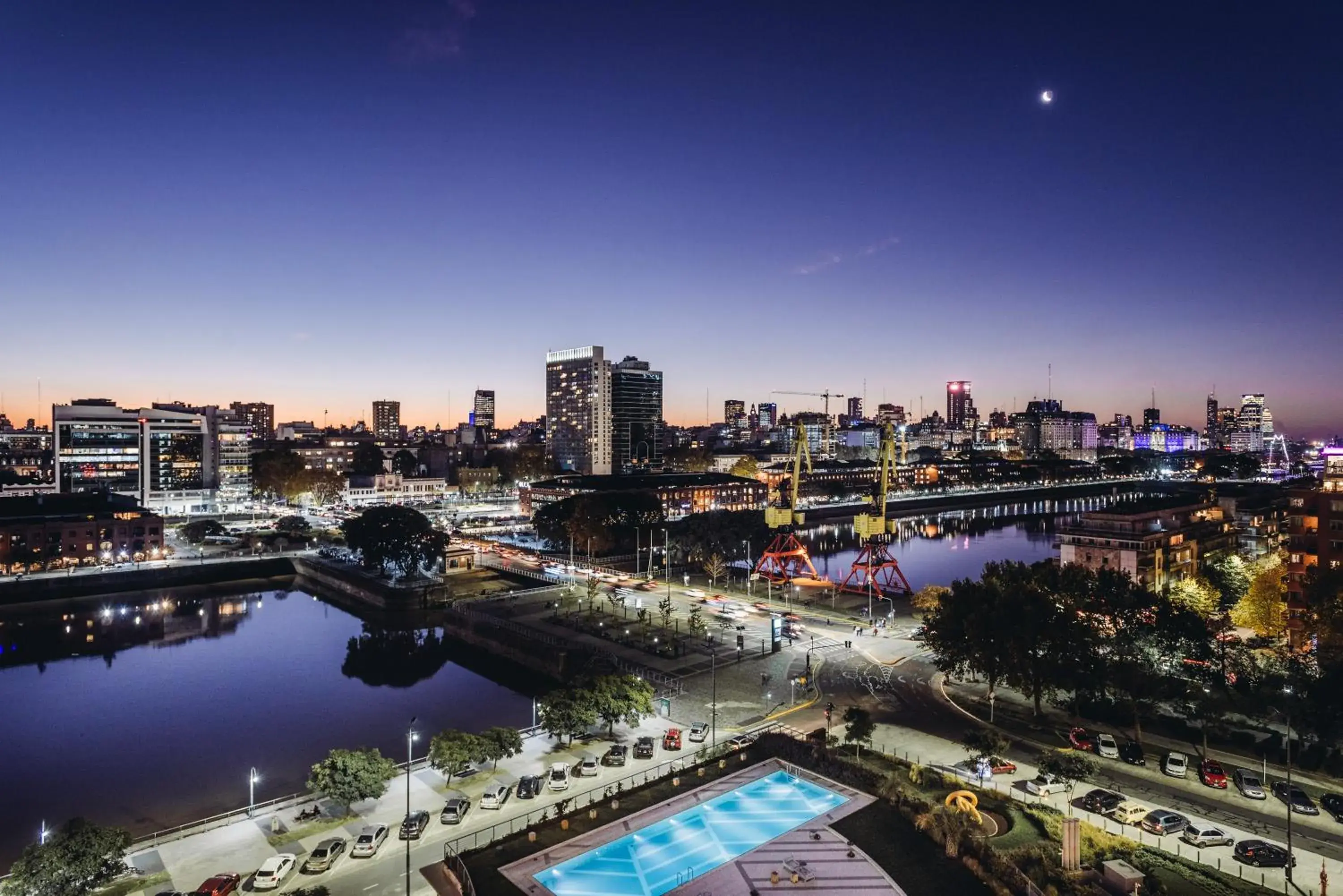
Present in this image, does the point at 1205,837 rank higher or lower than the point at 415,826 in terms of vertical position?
higher

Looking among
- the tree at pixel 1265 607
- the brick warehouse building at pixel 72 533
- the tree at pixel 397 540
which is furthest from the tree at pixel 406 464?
the tree at pixel 1265 607

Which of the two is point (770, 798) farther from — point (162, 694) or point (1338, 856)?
point (162, 694)

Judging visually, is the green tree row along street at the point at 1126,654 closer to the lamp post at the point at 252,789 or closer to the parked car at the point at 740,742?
the parked car at the point at 740,742

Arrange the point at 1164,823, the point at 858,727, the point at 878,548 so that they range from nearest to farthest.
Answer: the point at 1164,823 → the point at 858,727 → the point at 878,548

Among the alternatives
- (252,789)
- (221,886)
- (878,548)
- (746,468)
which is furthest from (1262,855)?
(746,468)

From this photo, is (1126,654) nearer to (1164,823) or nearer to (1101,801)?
(1101,801)

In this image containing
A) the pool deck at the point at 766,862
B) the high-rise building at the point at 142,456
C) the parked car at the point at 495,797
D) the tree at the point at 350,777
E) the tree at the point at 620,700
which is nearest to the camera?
the pool deck at the point at 766,862

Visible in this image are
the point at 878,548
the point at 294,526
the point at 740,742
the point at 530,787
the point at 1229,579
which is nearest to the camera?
the point at 530,787
